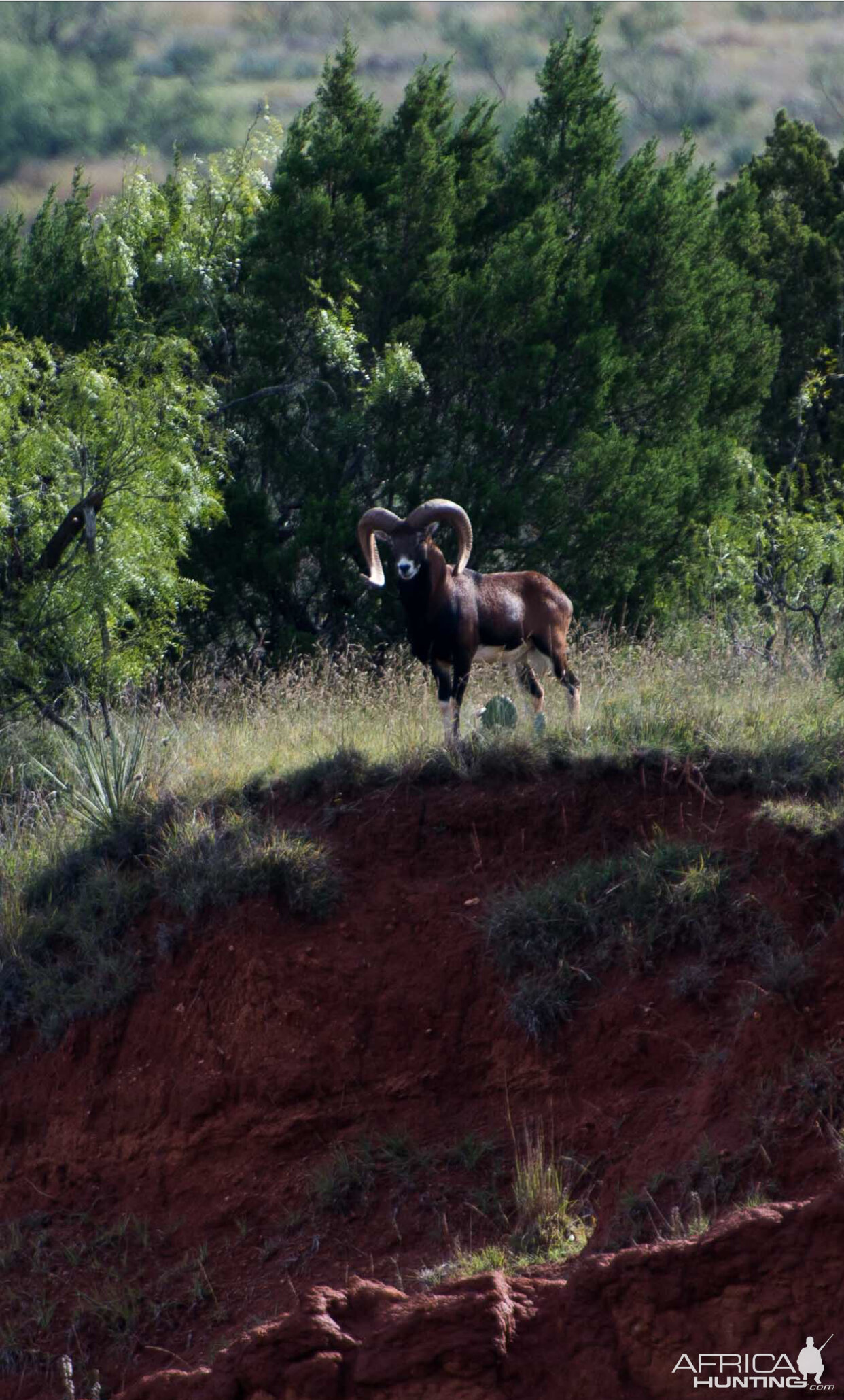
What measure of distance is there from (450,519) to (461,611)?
2.35 ft

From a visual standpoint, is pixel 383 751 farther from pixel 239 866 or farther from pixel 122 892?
pixel 122 892

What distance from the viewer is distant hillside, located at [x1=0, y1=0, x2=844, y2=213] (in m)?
70.6

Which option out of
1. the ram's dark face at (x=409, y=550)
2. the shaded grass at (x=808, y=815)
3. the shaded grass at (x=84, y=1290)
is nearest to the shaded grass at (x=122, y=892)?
the shaded grass at (x=84, y=1290)

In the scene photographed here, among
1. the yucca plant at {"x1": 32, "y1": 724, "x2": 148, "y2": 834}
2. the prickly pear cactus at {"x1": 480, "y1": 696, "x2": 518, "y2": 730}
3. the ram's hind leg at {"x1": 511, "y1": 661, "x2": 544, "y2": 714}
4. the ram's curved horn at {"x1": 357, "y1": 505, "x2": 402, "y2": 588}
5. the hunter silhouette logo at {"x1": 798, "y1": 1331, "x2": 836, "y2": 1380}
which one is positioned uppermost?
the ram's curved horn at {"x1": 357, "y1": 505, "x2": 402, "y2": 588}

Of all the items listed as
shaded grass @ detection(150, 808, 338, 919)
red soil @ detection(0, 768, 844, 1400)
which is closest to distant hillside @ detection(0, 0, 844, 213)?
shaded grass @ detection(150, 808, 338, 919)

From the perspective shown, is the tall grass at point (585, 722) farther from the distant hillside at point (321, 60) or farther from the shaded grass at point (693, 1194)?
the distant hillside at point (321, 60)

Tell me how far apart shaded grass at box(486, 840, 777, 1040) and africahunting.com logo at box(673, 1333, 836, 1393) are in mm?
2038

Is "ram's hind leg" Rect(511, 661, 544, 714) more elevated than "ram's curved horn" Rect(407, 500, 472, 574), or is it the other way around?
"ram's curved horn" Rect(407, 500, 472, 574)

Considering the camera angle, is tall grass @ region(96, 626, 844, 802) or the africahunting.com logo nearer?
the africahunting.com logo

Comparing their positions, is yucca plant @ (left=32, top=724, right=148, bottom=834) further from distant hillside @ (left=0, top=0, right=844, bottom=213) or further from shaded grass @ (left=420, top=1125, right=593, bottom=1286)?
distant hillside @ (left=0, top=0, right=844, bottom=213)

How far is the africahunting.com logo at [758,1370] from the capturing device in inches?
202

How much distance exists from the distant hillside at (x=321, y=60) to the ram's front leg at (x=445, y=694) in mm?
54190

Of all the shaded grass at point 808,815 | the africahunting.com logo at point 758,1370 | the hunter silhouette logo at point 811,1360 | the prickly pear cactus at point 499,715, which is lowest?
the africahunting.com logo at point 758,1370

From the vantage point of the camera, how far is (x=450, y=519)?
11008 millimetres
